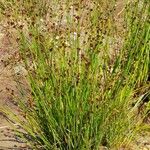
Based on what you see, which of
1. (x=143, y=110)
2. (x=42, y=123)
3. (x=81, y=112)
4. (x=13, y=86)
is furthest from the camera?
(x=13, y=86)

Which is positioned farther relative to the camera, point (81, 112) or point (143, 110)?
point (143, 110)

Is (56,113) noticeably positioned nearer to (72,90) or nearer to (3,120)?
(72,90)

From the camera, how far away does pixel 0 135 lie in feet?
12.8

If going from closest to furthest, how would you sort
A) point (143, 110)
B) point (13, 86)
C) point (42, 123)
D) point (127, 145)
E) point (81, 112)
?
point (81, 112) < point (42, 123) < point (127, 145) < point (143, 110) < point (13, 86)

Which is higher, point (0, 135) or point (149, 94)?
point (149, 94)

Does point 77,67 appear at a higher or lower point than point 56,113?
higher

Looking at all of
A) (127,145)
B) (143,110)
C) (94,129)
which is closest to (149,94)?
(143,110)

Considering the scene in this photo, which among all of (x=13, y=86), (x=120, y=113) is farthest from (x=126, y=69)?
(x=13, y=86)

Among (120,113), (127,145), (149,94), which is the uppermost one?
(149,94)

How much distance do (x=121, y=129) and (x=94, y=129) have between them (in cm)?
36

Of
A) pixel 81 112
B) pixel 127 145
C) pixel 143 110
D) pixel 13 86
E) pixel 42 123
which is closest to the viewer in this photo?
pixel 81 112

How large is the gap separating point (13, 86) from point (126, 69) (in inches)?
65.9

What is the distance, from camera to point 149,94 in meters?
4.22

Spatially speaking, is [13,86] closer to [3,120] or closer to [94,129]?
[3,120]
